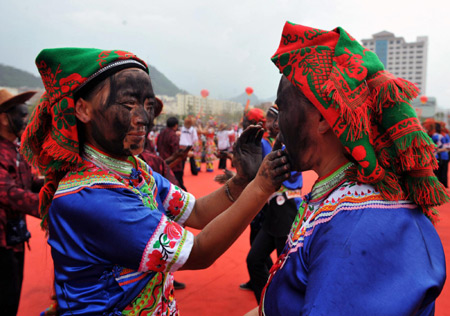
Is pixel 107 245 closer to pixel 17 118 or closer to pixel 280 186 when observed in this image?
pixel 280 186

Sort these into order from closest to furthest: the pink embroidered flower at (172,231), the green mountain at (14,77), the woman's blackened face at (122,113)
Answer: the pink embroidered flower at (172,231) → the woman's blackened face at (122,113) → the green mountain at (14,77)

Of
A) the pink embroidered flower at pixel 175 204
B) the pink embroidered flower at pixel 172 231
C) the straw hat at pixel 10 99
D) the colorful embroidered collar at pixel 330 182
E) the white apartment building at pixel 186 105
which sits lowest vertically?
the white apartment building at pixel 186 105

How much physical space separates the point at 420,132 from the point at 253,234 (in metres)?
3.24

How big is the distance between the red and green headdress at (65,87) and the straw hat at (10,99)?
1795 mm

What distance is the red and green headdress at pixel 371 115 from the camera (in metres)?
1.08

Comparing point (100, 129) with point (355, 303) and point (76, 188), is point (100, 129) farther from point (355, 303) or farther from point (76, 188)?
point (355, 303)

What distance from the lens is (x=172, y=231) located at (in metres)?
1.43

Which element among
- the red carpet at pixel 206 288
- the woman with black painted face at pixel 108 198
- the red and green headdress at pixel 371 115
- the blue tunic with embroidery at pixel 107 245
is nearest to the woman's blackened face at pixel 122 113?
the woman with black painted face at pixel 108 198

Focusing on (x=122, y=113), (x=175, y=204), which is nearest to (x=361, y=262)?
(x=122, y=113)

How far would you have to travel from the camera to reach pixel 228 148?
14984 millimetres

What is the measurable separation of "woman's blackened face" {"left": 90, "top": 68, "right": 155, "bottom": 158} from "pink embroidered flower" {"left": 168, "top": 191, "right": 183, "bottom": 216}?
520 millimetres

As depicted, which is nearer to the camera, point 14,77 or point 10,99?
point 10,99

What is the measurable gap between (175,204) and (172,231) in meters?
0.63

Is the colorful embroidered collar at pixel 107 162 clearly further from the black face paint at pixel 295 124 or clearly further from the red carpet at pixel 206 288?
the red carpet at pixel 206 288
